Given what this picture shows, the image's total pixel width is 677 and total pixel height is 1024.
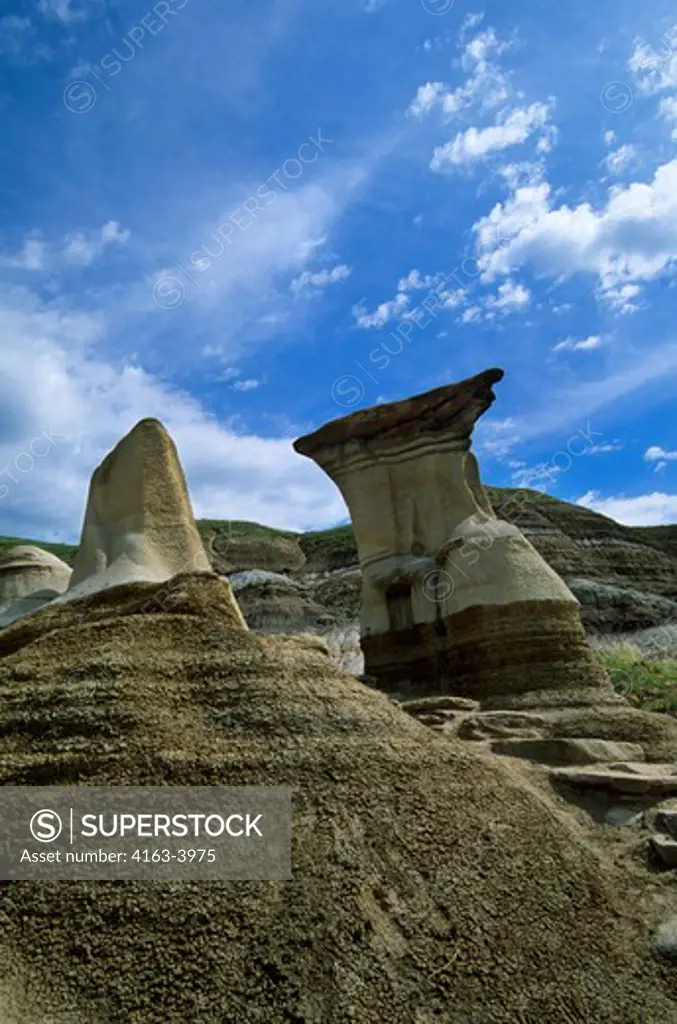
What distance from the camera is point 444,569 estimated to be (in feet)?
33.1

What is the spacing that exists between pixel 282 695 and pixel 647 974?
199cm

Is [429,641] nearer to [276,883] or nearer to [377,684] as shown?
[377,684]

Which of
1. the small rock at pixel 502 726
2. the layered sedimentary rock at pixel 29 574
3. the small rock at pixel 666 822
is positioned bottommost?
the small rock at pixel 666 822

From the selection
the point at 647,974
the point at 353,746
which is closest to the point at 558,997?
the point at 647,974

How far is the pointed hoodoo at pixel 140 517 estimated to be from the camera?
6684 millimetres

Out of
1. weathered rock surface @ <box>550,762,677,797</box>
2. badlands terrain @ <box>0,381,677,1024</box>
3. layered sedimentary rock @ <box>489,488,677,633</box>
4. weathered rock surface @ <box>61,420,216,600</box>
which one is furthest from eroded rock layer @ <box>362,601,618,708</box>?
layered sedimentary rock @ <box>489,488,677,633</box>

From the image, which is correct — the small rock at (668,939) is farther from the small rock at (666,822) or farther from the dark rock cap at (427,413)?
the dark rock cap at (427,413)

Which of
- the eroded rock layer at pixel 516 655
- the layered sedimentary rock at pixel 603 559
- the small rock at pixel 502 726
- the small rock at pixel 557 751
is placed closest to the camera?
the small rock at pixel 557 751

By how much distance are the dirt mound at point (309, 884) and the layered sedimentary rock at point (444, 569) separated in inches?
160

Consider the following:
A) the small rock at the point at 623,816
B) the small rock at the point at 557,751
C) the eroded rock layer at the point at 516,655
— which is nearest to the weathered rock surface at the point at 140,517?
the small rock at the point at 557,751

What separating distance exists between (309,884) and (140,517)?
14.7ft

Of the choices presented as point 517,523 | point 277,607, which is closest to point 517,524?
point 517,523

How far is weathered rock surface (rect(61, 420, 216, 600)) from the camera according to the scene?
668cm

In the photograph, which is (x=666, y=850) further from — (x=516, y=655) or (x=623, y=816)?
(x=516, y=655)
